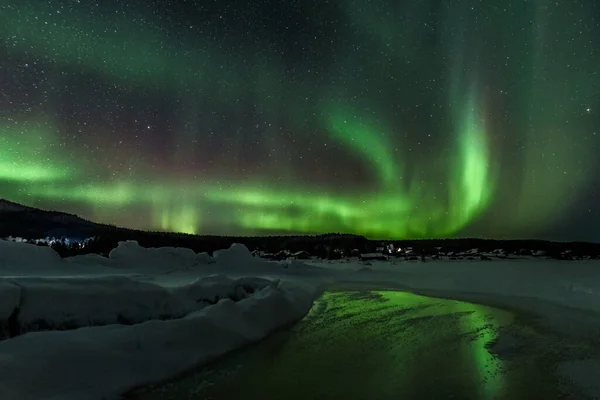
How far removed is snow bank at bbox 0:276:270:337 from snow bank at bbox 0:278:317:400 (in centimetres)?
108

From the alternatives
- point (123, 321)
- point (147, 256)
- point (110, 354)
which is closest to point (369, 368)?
point (110, 354)

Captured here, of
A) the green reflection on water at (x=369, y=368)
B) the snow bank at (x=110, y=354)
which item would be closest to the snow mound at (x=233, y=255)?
the green reflection on water at (x=369, y=368)

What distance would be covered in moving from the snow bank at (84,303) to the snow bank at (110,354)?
1078mm

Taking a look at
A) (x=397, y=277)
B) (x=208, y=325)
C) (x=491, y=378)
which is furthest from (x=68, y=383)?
(x=397, y=277)

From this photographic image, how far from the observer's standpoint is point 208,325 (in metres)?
13.9

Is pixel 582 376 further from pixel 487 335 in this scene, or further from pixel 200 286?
pixel 200 286

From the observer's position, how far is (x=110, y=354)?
1002cm

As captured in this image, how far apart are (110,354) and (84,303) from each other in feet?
9.87

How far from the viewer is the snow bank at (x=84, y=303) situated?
10727 millimetres

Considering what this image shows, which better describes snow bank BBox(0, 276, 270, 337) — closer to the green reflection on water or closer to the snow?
the snow

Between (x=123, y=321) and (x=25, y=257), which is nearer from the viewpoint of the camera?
(x=123, y=321)

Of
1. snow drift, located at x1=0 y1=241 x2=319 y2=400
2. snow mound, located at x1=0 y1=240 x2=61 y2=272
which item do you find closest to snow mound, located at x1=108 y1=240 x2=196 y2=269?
snow mound, located at x1=0 y1=240 x2=61 y2=272

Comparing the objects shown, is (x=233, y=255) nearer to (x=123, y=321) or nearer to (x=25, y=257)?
(x=25, y=257)

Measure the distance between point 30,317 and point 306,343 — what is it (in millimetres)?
7872
